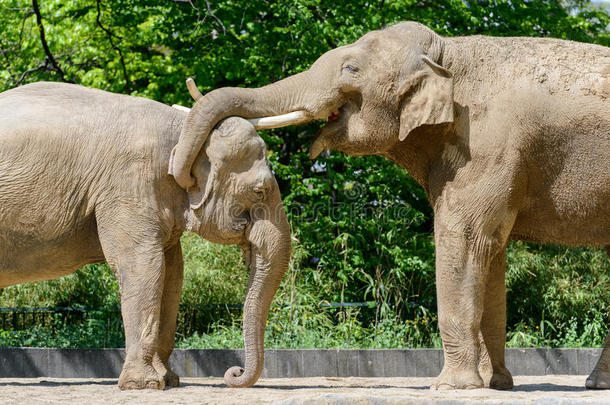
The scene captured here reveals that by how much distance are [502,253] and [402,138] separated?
1366mm

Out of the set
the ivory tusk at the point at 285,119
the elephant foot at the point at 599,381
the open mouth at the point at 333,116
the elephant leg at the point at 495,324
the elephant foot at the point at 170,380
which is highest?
the open mouth at the point at 333,116

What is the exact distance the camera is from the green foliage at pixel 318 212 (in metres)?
13.4

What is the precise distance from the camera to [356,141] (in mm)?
8000

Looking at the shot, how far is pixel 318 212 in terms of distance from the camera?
1491 cm

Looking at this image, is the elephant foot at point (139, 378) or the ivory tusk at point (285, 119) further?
the ivory tusk at point (285, 119)

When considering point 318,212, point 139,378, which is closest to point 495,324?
point 139,378

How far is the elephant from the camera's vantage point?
7.59 meters

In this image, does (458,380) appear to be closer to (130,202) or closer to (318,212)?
(130,202)

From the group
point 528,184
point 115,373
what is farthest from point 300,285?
point 528,184

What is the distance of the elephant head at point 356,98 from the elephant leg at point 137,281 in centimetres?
57

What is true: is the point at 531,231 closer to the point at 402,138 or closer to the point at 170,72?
the point at 402,138

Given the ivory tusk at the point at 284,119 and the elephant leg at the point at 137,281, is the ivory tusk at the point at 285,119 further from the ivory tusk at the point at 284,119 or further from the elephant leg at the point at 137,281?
the elephant leg at the point at 137,281

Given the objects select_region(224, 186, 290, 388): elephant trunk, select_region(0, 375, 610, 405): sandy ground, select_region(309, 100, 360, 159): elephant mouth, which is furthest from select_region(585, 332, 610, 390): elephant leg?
select_region(309, 100, 360, 159): elephant mouth

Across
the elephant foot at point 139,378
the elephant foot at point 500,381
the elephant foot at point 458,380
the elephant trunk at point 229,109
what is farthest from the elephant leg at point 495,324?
the elephant foot at point 139,378
